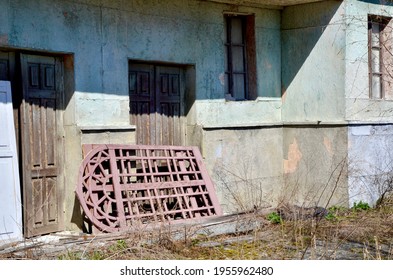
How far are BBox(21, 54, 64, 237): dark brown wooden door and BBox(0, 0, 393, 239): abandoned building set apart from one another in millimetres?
19

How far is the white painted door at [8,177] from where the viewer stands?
29.4ft

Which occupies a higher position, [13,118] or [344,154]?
[13,118]

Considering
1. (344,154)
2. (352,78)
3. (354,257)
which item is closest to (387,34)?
(352,78)

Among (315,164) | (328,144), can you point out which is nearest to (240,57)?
(328,144)

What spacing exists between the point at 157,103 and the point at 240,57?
2149 mm

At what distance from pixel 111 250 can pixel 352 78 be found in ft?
20.0

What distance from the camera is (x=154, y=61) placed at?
440 inches

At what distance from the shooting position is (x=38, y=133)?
9.86 m

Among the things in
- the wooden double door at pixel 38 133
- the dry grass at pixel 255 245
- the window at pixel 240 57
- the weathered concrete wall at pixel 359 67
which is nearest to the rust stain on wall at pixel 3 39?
the wooden double door at pixel 38 133

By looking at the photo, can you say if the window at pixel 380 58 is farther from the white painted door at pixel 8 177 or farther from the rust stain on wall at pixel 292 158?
the white painted door at pixel 8 177

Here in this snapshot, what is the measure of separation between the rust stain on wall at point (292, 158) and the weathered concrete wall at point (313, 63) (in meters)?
0.50

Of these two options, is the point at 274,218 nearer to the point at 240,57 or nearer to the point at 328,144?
the point at 328,144
